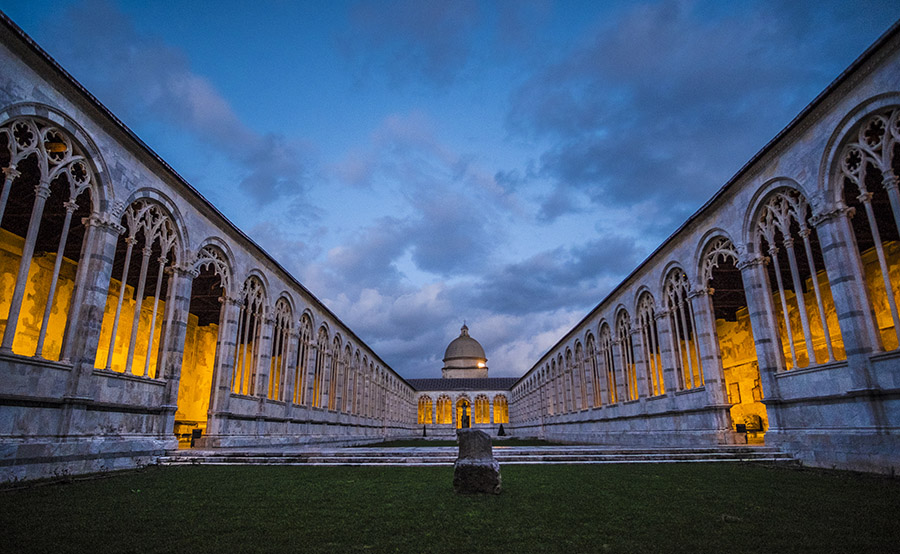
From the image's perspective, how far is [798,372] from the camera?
40.9 feet

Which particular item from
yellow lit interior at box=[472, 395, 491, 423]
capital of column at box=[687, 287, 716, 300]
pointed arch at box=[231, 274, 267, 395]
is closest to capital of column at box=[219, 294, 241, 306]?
pointed arch at box=[231, 274, 267, 395]

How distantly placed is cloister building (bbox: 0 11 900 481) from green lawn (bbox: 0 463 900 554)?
242 centimetres

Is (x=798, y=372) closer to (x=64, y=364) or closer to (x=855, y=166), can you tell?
(x=855, y=166)

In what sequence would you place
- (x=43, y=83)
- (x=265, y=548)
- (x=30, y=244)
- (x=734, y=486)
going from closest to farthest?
(x=265, y=548) < (x=734, y=486) < (x=30, y=244) < (x=43, y=83)

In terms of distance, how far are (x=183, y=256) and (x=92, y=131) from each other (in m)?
4.79

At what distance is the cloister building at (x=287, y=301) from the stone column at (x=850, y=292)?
4 cm

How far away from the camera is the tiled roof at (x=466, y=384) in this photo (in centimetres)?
6506

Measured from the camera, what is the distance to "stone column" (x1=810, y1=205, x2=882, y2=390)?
10539 millimetres

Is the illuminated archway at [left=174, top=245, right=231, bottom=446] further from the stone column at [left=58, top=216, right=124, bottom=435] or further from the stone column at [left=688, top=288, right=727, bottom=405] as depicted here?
the stone column at [left=688, top=288, right=727, bottom=405]

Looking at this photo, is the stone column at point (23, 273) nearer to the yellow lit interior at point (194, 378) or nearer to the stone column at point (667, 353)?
the yellow lit interior at point (194, 378)

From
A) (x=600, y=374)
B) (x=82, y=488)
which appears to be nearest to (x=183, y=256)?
(x=82, y=488)

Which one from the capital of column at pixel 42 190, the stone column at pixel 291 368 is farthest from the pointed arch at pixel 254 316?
the capital of column at pixel 42 190

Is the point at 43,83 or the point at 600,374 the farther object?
the point at 600,374

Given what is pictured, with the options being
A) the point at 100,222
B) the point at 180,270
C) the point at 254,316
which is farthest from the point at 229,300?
the point at 100,222
